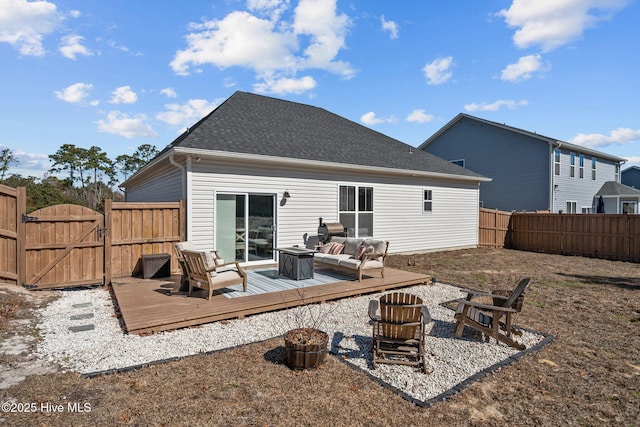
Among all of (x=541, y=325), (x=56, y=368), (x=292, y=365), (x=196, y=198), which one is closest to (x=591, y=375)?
(x=541, y=325)

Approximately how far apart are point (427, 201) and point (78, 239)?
11.2 meters

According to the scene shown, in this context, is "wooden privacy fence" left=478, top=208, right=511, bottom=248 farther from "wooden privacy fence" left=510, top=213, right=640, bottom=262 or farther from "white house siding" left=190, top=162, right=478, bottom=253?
"white house siding" left=190, top=162, right=478, bottom=253

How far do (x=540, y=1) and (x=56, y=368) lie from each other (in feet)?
38.1

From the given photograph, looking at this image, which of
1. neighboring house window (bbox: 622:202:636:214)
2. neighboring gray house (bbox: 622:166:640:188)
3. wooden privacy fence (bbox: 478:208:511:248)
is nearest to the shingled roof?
wooden privacy fence (bbox: 478:208:511:248)

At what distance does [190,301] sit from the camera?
5.69m

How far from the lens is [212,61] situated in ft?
41.4

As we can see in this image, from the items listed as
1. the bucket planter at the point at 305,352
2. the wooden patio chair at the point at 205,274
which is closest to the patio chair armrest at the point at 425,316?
the bucket planter at the point at 305,352

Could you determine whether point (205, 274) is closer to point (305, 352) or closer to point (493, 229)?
point (305, 352)

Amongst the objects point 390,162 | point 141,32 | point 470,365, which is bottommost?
point 470,365

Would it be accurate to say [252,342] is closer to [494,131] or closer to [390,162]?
[390,162]

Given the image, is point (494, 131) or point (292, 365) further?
point (494, 131)

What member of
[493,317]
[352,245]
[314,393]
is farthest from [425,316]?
[352,245]

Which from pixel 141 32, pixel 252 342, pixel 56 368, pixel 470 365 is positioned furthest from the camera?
pixel 141 32

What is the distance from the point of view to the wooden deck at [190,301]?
4812 mm
